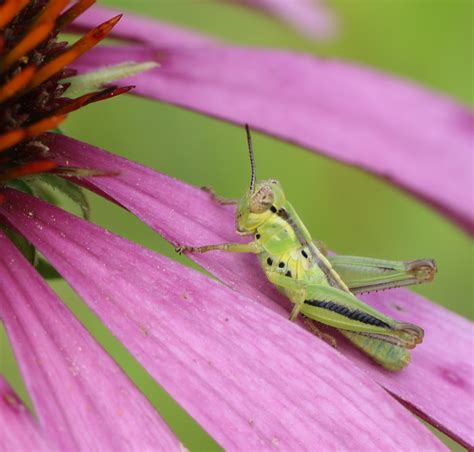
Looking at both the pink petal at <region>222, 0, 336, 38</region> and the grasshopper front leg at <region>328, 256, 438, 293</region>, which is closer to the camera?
the grasshopper front leg at <region>328, 256, 438, 293</region>

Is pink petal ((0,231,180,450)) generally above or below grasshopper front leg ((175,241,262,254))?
below

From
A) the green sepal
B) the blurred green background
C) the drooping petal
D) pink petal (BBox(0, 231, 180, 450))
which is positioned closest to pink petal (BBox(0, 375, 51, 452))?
pink petal (BBox(0, 231, 180, 450))

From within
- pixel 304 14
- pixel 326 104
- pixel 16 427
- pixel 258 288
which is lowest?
pixel 16 427

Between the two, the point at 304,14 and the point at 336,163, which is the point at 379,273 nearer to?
the point at 304,14

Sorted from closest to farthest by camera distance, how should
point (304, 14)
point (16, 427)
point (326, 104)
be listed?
point (16, 427) < point (326, 104) < point (304, 14)

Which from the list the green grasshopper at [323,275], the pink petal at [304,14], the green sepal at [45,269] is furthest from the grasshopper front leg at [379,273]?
the pink petal at [304,14]

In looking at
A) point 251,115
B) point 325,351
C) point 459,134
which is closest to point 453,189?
point 459,134

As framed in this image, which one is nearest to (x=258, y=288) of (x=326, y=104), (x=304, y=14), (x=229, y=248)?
(x=229, y=248)

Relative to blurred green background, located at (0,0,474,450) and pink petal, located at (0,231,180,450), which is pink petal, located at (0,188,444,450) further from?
blurred green background, located at (0,0,474,450)
